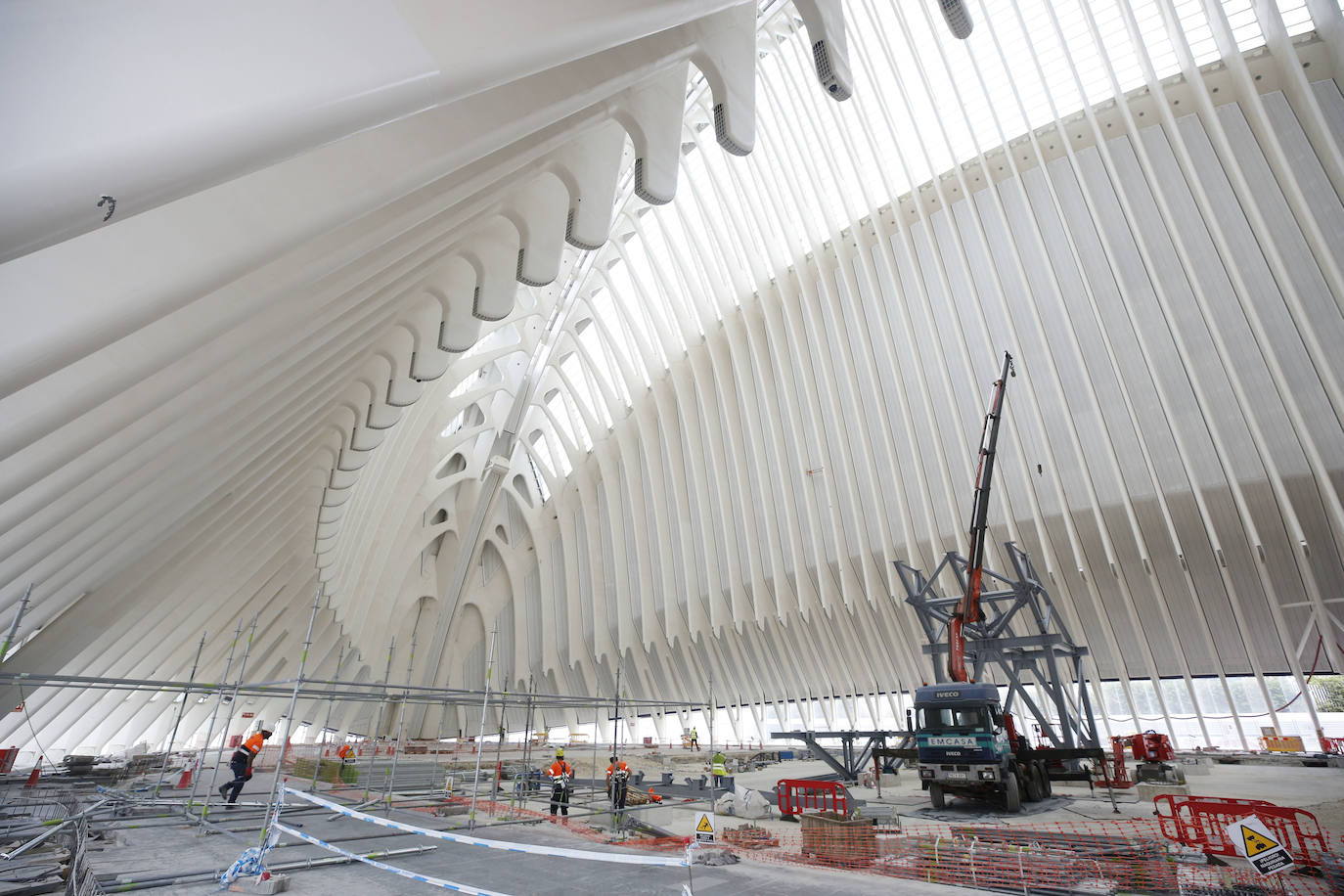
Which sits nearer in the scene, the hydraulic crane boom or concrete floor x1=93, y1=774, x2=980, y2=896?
concrete floor x1=93, y1=774, x2=980, y2=896

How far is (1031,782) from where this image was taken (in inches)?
525

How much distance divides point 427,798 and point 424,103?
51.1 ft

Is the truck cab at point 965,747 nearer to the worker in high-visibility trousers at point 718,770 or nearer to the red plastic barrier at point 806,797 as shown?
the red plastic barrier at point 806,797

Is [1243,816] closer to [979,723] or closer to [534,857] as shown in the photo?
[979,723]

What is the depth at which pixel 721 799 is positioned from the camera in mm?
13469

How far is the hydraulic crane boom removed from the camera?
51.8ft

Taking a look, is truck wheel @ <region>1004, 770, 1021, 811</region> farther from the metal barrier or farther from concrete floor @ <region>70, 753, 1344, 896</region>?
the metal barrier

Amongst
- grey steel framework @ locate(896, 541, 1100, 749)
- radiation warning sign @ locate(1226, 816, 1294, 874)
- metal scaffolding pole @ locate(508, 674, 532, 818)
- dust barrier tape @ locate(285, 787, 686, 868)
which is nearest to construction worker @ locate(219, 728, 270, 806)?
dust barrier tape @ locate(285, 787, 686, 868)

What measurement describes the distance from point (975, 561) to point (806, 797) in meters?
7.61

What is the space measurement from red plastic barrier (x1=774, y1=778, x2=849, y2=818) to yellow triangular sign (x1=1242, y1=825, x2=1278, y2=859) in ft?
20.4

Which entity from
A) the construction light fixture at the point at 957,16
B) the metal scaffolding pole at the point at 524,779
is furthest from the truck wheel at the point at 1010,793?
the construction light fixture at the point at 957,16

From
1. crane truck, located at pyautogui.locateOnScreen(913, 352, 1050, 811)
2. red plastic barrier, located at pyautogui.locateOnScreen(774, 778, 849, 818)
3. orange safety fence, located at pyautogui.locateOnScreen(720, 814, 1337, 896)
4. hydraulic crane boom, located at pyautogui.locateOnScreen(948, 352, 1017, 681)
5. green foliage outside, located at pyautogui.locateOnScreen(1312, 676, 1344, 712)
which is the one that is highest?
hydraulic crane boom, located at pyautogui.locateOnScreen(948, 352, 1017, 681)

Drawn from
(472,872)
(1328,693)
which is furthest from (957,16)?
(1328,693)

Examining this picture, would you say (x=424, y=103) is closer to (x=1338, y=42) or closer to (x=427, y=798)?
(x=427, y=798)
